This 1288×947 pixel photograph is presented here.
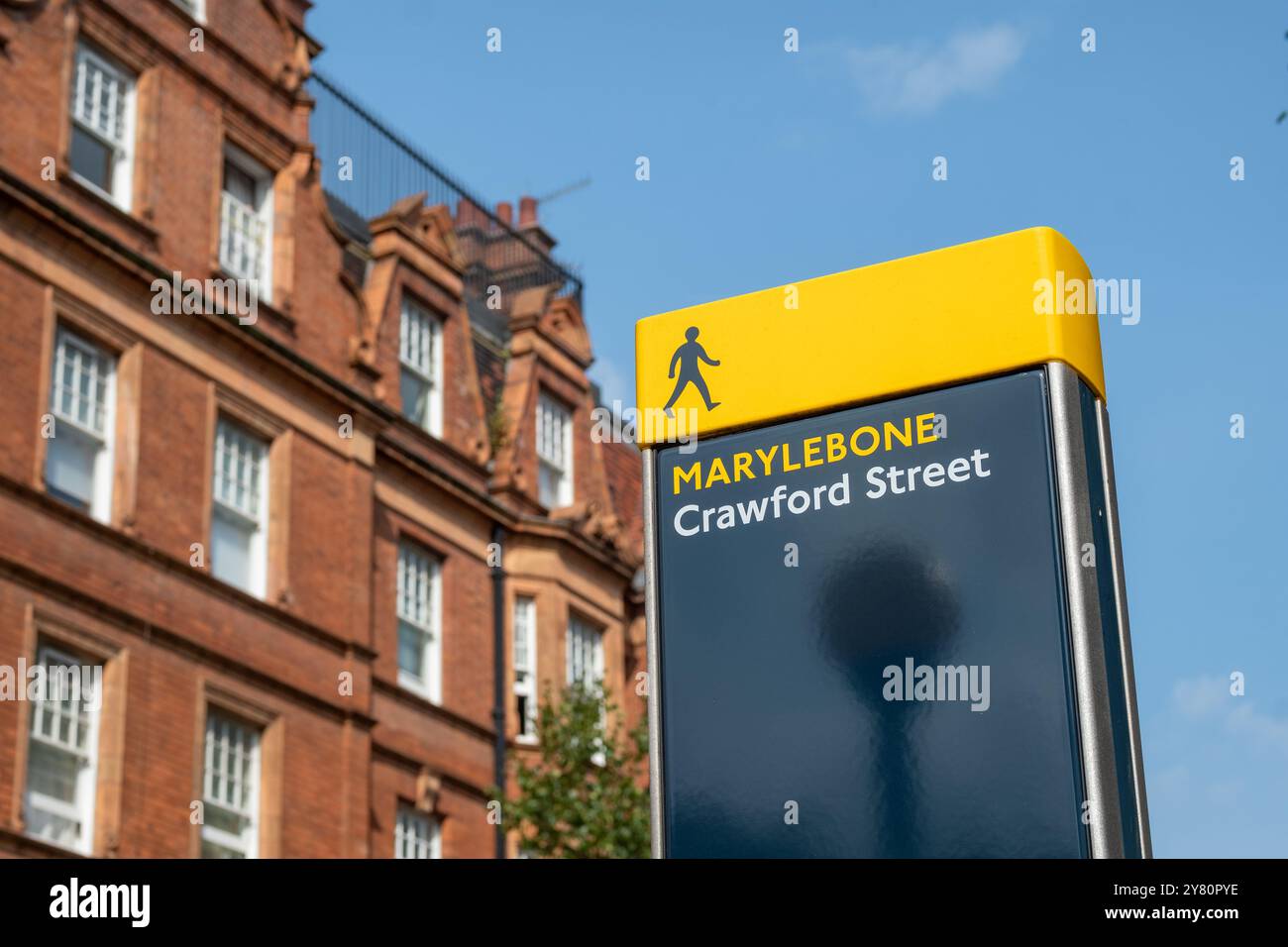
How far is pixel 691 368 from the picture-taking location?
5.62m

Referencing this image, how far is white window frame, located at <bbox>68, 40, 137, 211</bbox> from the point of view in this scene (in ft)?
75.7

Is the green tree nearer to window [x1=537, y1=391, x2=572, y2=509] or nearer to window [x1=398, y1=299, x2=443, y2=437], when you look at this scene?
window [x1=398, y1=299, x2=443, y2=437]

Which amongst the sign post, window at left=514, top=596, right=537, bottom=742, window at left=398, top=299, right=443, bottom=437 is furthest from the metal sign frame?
window at left=514, top=596, right=537, bottom=742

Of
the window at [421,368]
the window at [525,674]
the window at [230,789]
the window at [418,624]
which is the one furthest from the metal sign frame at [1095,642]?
the window at [525,674]

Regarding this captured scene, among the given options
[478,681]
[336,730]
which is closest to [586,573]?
[478,681]

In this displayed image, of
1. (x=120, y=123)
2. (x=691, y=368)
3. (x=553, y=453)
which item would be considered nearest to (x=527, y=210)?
(x=553, y=453)

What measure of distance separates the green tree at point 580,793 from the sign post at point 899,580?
735 inches

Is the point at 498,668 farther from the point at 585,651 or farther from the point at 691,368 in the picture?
the point at 691,368

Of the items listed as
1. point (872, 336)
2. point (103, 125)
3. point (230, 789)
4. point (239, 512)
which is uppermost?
point (103, 125)

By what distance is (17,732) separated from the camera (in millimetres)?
19766

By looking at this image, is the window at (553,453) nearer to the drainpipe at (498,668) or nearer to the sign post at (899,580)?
the drainpipe at (498,668)

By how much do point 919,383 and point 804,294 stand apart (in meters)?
0.50

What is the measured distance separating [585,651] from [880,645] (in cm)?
2650
